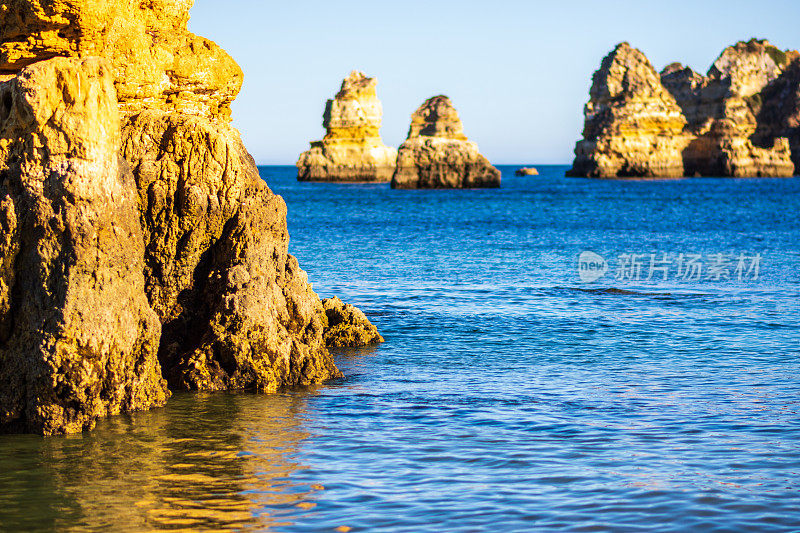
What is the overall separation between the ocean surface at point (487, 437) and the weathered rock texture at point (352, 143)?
9722 centimetres

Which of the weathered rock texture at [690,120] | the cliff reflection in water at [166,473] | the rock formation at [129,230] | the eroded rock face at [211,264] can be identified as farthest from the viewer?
the weathered rock texture at [690,120]

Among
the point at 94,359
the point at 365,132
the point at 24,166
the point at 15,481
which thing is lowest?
the point at 15,481

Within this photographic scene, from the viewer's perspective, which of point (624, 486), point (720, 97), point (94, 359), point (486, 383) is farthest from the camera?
point (720, 97)

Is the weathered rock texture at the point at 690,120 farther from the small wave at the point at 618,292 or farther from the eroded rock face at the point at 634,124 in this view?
the small wave at the point at 618,292

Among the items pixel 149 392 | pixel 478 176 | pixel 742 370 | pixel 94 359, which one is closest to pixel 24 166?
pixel 94 359

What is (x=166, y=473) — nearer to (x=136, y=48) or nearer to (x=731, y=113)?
(x=136, y=48)

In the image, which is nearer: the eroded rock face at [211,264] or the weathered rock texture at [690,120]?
the eroded rock face at [211,264]

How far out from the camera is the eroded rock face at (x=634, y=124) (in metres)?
128

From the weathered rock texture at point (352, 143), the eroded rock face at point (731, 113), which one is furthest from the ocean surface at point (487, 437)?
the eroded rock face at point (731, 113)

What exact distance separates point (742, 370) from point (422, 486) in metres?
7.64

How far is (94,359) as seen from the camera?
34.7ft

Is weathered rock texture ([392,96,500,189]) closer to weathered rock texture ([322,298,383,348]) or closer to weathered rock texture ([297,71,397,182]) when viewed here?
weathered rock texture ([297,71,397,182])

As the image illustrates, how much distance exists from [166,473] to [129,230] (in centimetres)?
342

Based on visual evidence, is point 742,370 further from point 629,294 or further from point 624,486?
point 629,294
